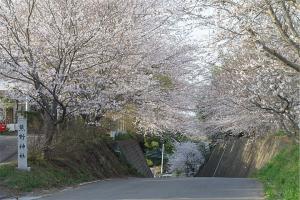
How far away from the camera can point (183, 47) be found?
2600cm

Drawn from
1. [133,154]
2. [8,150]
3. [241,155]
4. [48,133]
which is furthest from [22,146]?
[241,155]

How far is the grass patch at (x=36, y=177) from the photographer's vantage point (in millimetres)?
16266

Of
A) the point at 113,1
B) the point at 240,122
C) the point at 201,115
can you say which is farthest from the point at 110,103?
the point at 201,115

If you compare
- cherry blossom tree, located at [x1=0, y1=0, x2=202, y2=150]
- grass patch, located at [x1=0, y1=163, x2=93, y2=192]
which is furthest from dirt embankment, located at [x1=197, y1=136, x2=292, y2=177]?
grass patch, located at [x1=0, y1=163, x2=93, y2=192]

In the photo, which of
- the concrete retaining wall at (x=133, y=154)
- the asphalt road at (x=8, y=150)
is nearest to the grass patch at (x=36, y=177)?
the asphalt road at (x=8, y=150)

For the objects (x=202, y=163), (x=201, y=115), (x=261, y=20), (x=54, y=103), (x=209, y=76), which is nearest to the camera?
(x=261, y=20)

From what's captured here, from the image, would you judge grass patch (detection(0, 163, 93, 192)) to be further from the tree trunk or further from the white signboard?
the tree trunk

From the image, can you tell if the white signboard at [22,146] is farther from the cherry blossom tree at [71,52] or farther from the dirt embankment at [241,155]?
the dirt embankment at [241,155]

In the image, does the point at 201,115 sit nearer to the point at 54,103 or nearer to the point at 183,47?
the point at 183,47

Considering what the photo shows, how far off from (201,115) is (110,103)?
1631cm

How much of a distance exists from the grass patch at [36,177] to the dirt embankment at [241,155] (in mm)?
13613

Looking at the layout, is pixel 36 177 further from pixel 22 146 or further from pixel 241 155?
pixel 241 155

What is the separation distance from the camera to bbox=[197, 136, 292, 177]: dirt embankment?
31.4m

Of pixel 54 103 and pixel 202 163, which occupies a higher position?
pixel 54 103
